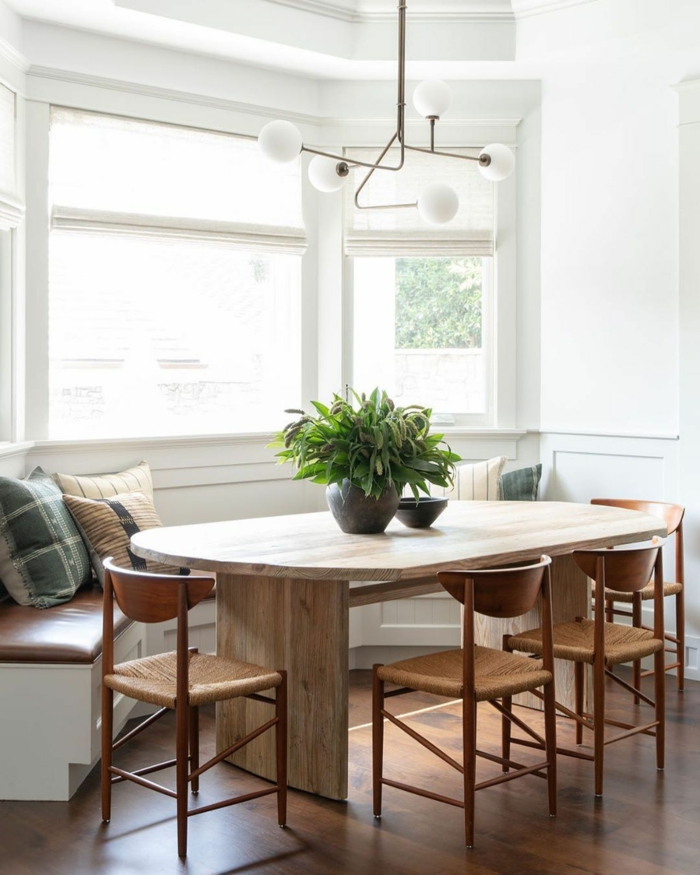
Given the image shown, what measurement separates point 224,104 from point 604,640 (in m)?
3.08

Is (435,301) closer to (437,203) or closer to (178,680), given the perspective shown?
(437,203)

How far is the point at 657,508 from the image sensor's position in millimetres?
4375

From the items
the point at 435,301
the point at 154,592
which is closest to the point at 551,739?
the point at 154,592

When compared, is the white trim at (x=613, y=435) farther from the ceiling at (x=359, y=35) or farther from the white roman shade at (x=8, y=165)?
the white roman shade at (x=8, y=165)

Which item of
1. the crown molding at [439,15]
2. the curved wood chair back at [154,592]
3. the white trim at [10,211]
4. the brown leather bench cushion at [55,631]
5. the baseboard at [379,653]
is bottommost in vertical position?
the baseboard at [379,653]

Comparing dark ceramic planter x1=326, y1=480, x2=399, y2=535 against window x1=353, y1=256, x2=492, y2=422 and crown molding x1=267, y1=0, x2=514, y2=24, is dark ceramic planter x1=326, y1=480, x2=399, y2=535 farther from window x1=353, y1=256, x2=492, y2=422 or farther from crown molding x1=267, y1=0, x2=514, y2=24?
crown molding x1=267, y1=0, x2=514, y2=24

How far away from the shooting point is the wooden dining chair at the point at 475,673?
2.68 metres

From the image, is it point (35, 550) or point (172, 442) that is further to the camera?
point (172, 442)

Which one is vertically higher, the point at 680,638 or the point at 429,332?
the point at 429,332

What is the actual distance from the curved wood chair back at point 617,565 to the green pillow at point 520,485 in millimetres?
1611

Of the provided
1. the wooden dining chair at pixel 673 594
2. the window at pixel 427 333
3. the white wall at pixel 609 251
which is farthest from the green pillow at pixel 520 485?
the wooden dining chair at pixel 673 594

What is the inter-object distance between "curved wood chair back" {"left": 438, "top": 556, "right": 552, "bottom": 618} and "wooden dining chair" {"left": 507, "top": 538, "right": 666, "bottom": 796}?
0.90 feet

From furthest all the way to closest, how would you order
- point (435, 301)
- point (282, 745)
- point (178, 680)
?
1. point (435, 301)
2. point (282, 745)
3. point (178, 680)

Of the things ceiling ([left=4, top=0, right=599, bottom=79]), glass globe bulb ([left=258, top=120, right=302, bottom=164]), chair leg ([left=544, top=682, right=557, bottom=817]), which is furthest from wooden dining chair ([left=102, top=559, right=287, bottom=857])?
ceiling ([left=4, top=0, right=599, bottom=79])
